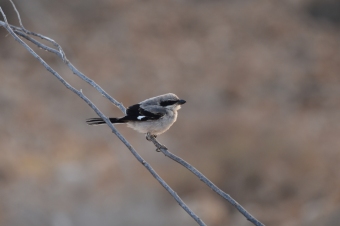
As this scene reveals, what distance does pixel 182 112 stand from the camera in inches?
587

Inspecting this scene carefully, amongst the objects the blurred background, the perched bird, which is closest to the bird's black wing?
the perched bird

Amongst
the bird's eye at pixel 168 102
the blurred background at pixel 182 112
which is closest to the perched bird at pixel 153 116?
the bird's eye at pixel 168 102

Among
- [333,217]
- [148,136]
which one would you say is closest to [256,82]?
[333,217]

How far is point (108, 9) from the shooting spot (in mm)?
18500

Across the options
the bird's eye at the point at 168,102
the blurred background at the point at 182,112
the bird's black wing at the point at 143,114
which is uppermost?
the blurred background at the point at 182,112

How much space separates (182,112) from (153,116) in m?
9.56

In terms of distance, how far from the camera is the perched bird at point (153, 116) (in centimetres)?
535

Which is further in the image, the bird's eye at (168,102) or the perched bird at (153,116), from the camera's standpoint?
the bird's eye at (168,102)

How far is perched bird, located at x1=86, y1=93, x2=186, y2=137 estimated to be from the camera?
5.35 m

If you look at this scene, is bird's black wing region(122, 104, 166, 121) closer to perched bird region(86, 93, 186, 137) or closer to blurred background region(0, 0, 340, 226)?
perched bird region(86, 93, 186, 137)

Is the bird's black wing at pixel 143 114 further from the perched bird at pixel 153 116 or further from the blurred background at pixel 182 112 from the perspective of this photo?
the blurred background at pixel 182 112

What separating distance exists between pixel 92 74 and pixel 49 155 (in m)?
→ 4.23

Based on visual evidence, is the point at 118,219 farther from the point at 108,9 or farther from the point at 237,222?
the point at 108,9

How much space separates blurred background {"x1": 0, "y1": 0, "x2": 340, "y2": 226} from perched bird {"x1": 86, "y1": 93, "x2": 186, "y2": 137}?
5.76 meters
